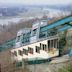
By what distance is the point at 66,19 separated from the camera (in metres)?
2.97

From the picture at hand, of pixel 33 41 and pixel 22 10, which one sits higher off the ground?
pixel 22 10

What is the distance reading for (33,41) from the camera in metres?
3.04

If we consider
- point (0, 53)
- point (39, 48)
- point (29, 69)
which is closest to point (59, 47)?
point (39, 48)

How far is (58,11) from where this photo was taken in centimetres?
303

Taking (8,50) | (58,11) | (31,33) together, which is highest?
(58,11)

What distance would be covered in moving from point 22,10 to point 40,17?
0.22m

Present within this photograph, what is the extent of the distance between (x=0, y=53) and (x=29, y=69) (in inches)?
15.2

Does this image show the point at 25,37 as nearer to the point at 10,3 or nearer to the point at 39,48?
the point at 39,48

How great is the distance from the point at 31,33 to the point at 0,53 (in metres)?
0.44

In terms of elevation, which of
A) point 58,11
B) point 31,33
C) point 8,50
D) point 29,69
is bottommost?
point 29,69

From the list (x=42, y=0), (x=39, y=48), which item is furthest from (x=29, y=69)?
(x=42, y=0)

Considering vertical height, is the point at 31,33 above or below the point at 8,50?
above

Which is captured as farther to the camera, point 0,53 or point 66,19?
point 0,53

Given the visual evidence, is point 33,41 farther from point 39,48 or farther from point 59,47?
point 59,47
